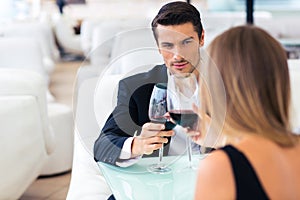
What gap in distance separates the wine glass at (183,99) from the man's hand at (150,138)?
54mm

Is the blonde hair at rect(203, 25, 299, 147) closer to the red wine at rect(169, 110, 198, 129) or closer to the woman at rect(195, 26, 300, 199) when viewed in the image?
the woman at rect(195, 26, 300, 199)

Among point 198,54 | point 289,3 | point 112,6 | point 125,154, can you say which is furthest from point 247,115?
point 112,6

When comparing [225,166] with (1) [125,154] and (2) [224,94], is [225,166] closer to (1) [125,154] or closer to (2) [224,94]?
(2) [224,94]

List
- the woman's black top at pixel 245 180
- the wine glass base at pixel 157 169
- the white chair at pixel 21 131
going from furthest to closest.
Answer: the white chair at pixel 21 131 < the wine glass base at pixel 157 169 < the woman's black top at pixel 245 180

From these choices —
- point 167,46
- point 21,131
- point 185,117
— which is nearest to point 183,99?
point 185,117

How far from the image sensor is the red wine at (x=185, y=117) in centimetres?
118

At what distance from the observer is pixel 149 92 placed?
1296 mm

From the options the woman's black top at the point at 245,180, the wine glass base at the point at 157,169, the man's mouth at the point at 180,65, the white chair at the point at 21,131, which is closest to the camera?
the woman's black top at the point at 245,180

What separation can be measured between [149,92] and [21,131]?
3.62 ft

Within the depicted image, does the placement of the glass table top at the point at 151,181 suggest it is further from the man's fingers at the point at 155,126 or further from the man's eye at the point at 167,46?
the man's eye at the point at 167,46

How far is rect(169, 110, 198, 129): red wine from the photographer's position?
1.18 m

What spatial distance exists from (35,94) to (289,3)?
6972 mm

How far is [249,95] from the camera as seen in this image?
0.92 m

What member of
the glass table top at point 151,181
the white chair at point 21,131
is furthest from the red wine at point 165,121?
the white chair at point 21,131
